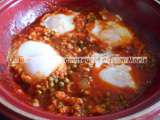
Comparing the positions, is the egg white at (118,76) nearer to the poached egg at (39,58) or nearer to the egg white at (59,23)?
the poached egg at (39,58)

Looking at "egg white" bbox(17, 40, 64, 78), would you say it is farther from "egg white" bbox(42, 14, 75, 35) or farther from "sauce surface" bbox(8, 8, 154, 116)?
"egg white" bbox(42, 14, 75, 35)

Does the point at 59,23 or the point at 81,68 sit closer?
the point at 81,68

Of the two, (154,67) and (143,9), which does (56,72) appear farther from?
(143,9)

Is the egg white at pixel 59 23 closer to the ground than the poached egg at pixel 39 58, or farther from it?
farther from it

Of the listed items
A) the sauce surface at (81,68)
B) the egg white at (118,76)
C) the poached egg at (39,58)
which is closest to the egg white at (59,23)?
the sauce surface at (81,68)

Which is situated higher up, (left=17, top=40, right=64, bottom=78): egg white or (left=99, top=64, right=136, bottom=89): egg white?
(left=99, top=64, right=136, bottom=89): egg white

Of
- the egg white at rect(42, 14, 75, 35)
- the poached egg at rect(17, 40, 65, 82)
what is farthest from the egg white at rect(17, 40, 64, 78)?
the egg white at rect(42, 14, 75, 35)

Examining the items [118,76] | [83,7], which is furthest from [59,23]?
[118,76]

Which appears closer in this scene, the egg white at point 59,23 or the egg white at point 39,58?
the egg white at point 39,58

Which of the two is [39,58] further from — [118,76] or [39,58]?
[118,76]

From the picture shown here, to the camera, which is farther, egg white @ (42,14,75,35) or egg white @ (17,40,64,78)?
egg white @ (42,14,75,35)

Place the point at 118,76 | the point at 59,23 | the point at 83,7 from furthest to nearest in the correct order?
the point at 83,7 < the point at 59,23 < the point at 118,76
